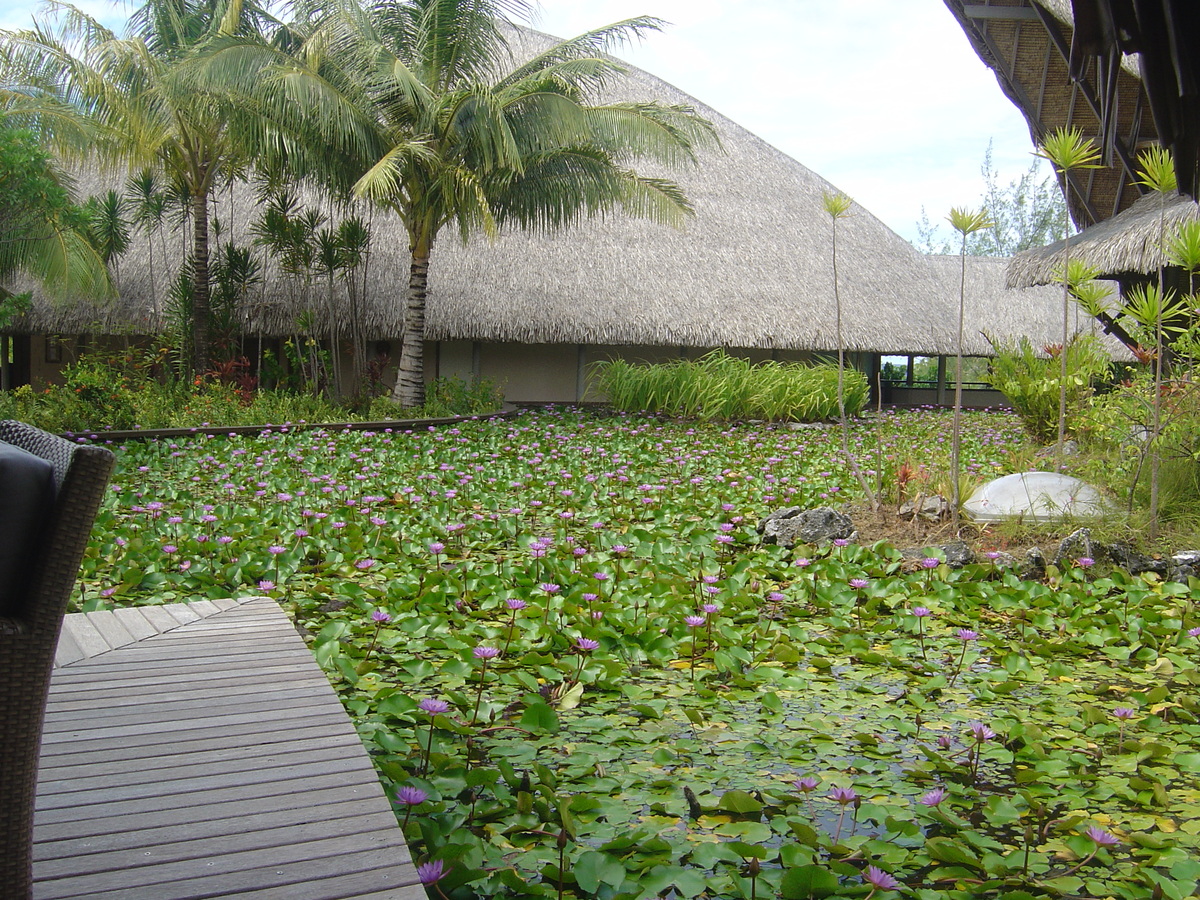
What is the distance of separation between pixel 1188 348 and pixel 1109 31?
3635mm

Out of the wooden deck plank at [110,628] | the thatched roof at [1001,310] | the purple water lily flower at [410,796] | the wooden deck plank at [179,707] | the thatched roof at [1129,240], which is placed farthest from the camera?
the thatched roof at [1001,310]

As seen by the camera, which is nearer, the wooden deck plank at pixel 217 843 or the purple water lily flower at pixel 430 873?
the wooden deck plank at pixel 217 843

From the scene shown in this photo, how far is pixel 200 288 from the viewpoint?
12211mm

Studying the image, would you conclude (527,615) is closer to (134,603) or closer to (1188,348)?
(134,603)

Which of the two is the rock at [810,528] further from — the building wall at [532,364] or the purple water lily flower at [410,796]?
the building wall at [532,364]

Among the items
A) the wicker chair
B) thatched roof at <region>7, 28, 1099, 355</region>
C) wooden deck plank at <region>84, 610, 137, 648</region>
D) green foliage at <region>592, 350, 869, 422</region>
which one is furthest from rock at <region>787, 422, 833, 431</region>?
the wicker chair

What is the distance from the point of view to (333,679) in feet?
9.44

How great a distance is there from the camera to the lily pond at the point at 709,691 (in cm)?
193

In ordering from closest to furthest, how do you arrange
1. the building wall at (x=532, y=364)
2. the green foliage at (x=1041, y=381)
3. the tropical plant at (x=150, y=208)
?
1. the green foliage at (x=1041, y=381)
2. the tropical plant at (x=150, y=208)
3. the building wall at (x=532, y=364)

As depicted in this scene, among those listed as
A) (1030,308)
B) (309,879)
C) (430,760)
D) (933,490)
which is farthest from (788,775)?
(1030,308)

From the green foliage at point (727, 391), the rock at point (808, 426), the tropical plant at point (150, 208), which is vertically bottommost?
the rock at point (808, 426)

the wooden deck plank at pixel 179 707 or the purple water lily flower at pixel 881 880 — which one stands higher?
the wooden deck plank at pixel 179 707

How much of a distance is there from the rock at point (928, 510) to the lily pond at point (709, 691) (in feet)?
0.94

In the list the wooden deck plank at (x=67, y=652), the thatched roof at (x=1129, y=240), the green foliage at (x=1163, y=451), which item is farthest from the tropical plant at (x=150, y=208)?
the wooden deck plank at (x=67, y=652)
